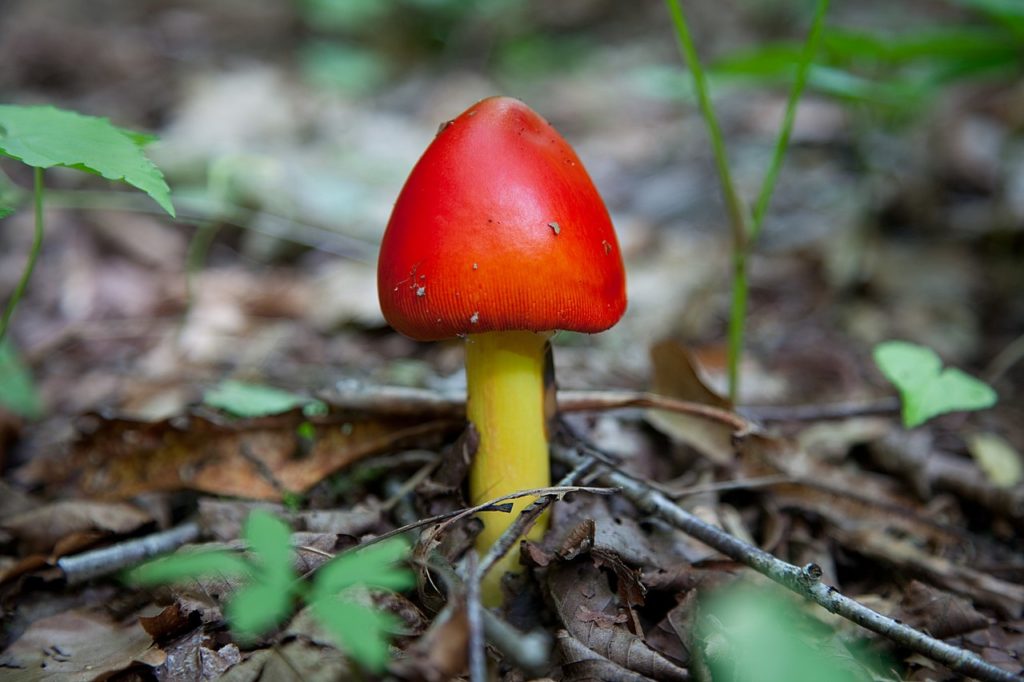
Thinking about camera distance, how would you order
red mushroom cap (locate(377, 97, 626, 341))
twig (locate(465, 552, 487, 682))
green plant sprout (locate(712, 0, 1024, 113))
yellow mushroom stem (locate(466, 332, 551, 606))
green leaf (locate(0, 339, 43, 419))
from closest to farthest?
1. twig (locate(465, 552, 487, 682))
2. red mushroom cap (locate(377, 97, 626, 341))
3. yellow mushroom stem (locate(466, 332, 551, 606))
4. green leaf (locate(0, 339, 43, 419))
5. green plant sprout (locate(712, 0, 1024, 113))

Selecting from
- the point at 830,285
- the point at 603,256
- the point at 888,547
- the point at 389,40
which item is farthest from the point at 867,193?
the point at 389,40

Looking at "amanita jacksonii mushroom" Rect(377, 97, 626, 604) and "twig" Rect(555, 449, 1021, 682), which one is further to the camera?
"amanita jacksonii mushroom" Rect(377, 97, 626, 604)

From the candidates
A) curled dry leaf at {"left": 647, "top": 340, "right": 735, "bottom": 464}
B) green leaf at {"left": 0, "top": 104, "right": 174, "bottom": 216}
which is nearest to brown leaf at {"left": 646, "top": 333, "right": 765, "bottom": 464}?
curled dry leaf at {"left": 647, "top": 340, "right": 735, "bottom": 464}

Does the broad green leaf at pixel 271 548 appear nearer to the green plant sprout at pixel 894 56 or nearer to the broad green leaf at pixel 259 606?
the broad green leaf at pixel 259 606

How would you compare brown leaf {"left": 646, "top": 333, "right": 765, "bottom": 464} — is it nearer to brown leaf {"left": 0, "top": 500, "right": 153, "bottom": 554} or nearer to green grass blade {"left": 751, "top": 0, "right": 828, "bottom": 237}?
green grass blade {"left": 751, "top": 0, "right": 828, "bottom": 237}

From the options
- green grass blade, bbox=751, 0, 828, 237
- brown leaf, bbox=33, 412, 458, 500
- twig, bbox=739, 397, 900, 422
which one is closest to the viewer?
green grass blade, bbox=751, 0, 828, 237

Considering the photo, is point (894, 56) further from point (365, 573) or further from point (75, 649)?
point (75, 649)

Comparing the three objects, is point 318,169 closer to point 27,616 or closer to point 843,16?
point 27,616

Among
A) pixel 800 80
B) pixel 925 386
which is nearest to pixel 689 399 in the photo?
pixel 925 386
